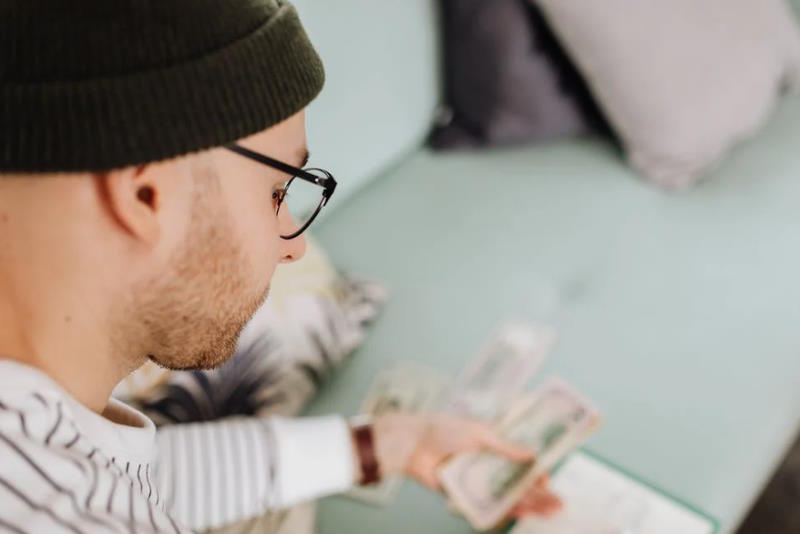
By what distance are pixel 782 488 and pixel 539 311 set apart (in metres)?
0.68

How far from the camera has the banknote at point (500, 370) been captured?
4.13 feet

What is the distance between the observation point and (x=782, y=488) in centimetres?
159

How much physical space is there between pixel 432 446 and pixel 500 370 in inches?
7.7

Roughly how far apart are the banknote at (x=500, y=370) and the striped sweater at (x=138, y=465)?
0.24 m

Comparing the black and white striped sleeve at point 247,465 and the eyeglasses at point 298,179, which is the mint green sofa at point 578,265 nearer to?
the black and white striped sleeve at point 247,465

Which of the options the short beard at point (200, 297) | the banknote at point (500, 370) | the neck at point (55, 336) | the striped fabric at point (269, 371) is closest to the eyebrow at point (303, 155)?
the short beard at point (200, 297)

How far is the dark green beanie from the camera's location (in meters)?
0.59

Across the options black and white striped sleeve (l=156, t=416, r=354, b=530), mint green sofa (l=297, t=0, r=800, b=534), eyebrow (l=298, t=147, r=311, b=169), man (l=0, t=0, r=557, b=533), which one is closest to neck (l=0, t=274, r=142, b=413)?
man (l=0, t=0, r=557, b=533)

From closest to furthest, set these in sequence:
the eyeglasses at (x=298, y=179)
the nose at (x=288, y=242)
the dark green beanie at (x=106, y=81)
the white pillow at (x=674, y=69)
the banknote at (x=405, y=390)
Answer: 1. the dark green beanie at (x=106, y=81)
2. the eyeglasses at (x=298, y=179)
3. the nose at (x=288, y=242)
4. the banknote at (x=405, y=390)
5. the white pillow at (x=674, y=69)

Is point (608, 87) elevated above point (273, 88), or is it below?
below

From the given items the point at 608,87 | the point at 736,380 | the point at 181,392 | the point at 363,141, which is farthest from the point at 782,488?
the point at 181,392

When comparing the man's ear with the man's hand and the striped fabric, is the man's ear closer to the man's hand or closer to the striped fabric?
the striped fabric

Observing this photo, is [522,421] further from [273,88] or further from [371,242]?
[273,88]

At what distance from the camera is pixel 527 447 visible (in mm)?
1202
